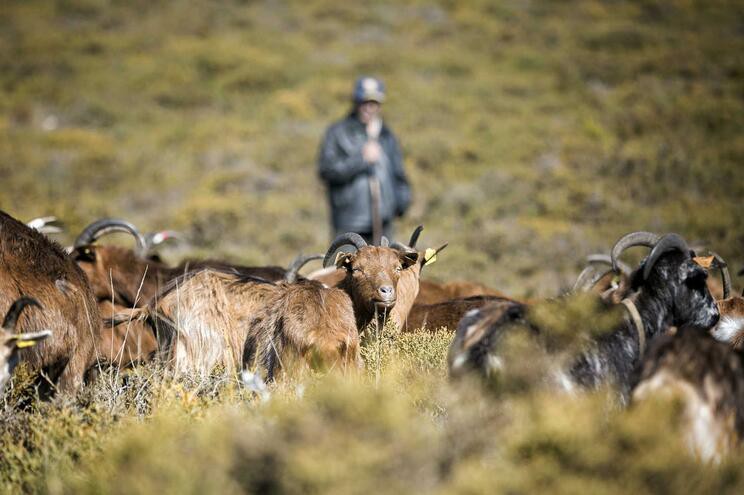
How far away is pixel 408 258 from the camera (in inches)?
317

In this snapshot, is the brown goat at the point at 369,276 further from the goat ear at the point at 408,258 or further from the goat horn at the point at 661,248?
the goat horn at the point at 661,248

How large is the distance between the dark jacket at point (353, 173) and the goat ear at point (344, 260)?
3.76m

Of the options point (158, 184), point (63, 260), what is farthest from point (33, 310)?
point (158, 184)

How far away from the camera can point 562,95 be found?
3134 cm

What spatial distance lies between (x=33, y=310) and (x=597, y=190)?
17.5 meters

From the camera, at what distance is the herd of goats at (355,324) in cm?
479

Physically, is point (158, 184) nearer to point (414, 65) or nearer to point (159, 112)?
point (159, 112)

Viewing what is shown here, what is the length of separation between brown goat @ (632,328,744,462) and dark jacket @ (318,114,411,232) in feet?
23.1

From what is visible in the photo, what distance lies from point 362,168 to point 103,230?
3.24 meters

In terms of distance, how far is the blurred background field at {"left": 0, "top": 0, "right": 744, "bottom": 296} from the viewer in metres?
19.8

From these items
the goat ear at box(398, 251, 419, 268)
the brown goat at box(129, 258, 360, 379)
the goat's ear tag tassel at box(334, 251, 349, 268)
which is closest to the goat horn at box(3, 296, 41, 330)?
the brown goat at box(129, 258, 360, 379)

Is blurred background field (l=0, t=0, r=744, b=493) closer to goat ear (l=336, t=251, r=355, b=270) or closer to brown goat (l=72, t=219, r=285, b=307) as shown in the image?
goat ear (l=336, t=251, r=355, b=270)

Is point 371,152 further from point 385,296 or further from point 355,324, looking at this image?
point 355,324

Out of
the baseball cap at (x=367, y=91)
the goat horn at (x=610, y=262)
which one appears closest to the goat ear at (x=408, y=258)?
the goat horn at (x=610, y=262)
